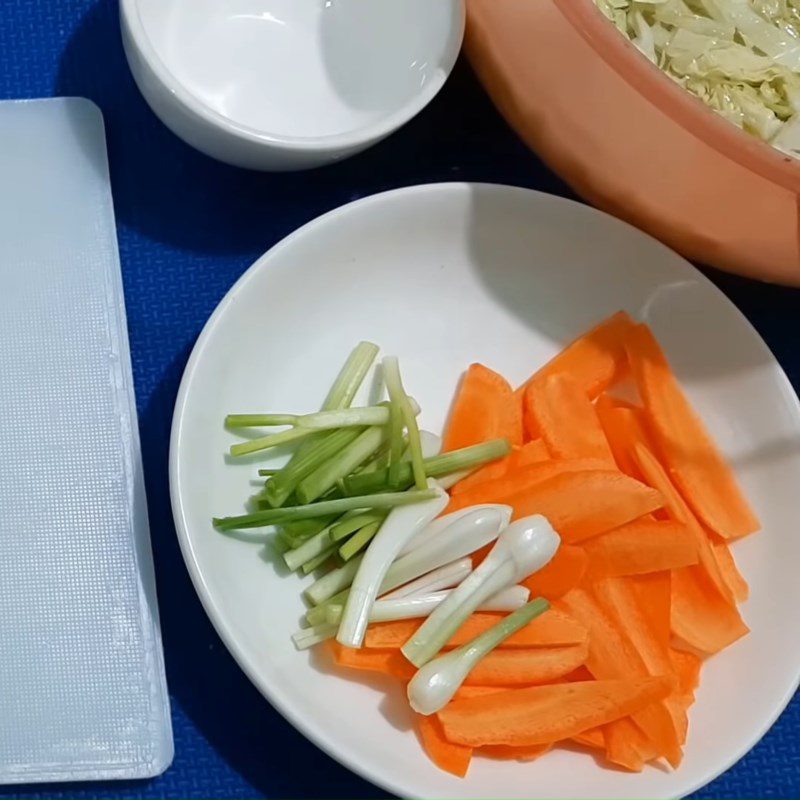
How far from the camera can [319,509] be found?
844 millimetres

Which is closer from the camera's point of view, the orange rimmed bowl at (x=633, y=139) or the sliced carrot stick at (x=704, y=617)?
the orange rimmed bowl at (x=633, y=139)

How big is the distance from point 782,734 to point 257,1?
81 cm

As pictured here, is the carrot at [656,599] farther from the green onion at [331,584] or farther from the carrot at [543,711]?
the green onion at [331,584]

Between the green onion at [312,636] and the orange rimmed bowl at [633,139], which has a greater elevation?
the orange rimmed bowl at [633,139]

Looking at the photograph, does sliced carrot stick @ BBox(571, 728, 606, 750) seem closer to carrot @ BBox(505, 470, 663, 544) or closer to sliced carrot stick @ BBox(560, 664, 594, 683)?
sliced carrot stick @ BBox(560, 664, 594, 683)

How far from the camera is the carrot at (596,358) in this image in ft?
3.09

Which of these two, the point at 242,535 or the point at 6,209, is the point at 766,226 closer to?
the point at 242,535

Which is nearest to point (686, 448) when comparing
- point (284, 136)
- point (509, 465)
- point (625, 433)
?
point (625, 433)

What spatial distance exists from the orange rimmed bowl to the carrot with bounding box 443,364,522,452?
179mm

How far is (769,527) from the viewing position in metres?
0.94

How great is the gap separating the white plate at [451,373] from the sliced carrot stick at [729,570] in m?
0.01

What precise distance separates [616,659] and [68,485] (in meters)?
0.47

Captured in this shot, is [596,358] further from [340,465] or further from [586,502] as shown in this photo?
[340,465]

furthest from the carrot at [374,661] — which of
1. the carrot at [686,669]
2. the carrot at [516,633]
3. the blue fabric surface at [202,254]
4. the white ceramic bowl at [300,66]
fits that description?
the white ceramic bowl at [300,66]
